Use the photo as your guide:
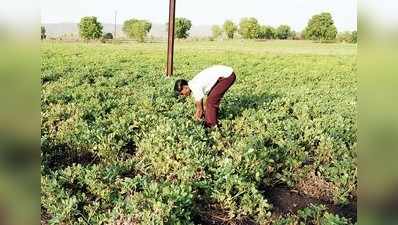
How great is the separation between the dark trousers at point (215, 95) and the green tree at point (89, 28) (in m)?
34.9

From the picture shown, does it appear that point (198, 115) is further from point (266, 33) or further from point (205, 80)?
point (266, 33)

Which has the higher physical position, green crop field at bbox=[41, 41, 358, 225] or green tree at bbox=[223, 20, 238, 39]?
green tree at bbox=[223, 20, 238, 39]

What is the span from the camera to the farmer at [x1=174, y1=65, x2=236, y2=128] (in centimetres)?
732

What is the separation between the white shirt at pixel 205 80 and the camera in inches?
289

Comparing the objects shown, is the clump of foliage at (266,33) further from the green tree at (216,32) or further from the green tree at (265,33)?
the green tree at (216,32)

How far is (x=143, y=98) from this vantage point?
10.4m

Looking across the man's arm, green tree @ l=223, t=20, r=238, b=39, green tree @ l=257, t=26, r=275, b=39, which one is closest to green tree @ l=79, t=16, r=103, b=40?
green tree @ l=223, t=20, r=238, b=39

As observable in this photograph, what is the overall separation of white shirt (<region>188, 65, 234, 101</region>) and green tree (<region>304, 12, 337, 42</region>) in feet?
121

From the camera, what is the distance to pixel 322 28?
43.3m

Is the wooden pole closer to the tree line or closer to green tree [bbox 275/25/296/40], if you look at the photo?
the tree line

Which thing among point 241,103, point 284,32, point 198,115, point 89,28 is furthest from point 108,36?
point 198,115
